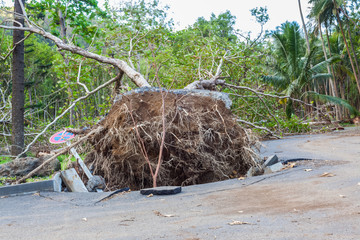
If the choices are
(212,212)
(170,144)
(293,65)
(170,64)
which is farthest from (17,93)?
(293,65)

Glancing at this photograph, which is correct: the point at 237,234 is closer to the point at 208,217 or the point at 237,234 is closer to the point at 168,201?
the point at 208,217

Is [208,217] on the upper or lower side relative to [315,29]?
lower

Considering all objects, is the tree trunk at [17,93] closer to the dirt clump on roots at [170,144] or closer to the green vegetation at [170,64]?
the green vegetation at [170,64]

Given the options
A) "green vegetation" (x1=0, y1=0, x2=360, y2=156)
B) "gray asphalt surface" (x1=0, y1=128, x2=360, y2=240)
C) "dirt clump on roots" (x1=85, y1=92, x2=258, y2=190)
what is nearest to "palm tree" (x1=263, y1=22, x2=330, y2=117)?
"green vegetation" (x1=0, y1=0, x2=360, y2=156)

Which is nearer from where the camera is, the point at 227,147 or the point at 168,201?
the point at 168,201

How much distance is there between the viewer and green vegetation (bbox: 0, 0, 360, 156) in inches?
439

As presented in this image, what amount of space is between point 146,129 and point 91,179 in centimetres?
123

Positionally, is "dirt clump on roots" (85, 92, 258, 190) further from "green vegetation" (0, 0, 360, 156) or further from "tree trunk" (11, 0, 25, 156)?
"tree trunk" (11, 0, 25, 156)

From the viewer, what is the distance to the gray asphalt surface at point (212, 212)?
2.56 metres

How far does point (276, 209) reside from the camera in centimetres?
322

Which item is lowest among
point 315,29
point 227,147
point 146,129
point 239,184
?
point 239,184

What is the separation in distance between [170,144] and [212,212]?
8.44 ft

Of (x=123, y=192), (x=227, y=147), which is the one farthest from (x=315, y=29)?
(x=123, y=192)

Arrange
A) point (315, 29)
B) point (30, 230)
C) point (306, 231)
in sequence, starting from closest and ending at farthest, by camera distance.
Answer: point (306, 231)
point (30, 230)
point (315, 29)
